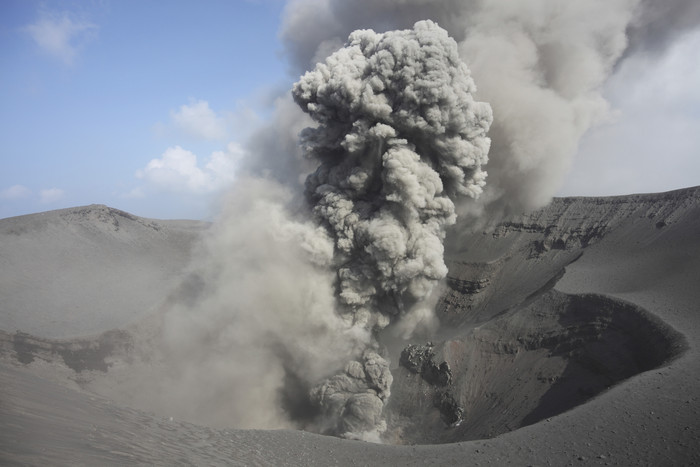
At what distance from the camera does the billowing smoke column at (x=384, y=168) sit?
1842 cm

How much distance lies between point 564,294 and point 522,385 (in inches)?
176

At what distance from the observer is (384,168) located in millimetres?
19438

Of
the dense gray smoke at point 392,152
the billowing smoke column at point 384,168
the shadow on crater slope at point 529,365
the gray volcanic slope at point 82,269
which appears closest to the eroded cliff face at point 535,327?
the shadow on crater slope at point 529,365

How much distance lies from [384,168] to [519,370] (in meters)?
9.60

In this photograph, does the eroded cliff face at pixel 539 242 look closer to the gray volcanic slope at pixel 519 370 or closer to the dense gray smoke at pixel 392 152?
the gray volcanic slope at pixel 519 370

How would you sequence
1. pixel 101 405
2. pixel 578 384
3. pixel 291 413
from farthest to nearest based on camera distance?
pixel 291 413, pixel 578 384, pixel 101 405

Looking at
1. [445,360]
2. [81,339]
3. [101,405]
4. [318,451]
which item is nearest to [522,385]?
[445,360]

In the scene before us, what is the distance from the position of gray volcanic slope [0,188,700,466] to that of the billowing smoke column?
258 cm

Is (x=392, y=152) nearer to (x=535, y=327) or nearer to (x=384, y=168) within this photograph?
(x=384, y=168)

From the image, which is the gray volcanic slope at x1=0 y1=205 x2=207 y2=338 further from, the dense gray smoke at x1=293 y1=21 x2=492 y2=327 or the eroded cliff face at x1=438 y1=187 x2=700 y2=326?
the eroded cliff face at x1=438 y1=187 x2=700 y2=326

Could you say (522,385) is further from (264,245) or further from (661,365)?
(264,245)

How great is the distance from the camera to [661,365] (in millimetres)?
12555

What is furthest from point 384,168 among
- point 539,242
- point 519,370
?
point 539,242

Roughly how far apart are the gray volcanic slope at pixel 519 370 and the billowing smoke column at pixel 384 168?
258 centimetres
